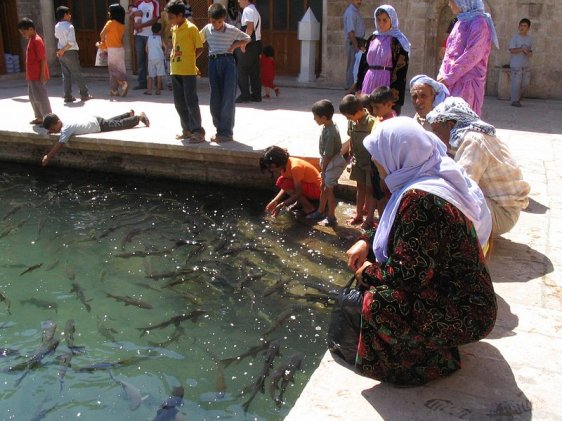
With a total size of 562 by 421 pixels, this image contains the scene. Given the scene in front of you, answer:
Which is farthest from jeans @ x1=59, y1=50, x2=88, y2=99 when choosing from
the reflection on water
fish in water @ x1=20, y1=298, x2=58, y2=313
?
fish in water @ x1=20, y1=298, x2=58, y2=313

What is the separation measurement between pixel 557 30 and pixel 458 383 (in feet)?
35.5

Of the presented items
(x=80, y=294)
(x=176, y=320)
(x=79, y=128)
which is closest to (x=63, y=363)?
(x=176, y=320)

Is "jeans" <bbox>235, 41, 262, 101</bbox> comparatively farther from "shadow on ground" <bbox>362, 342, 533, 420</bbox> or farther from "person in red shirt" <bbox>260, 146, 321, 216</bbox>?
"shadow on ground" <bbox>362, 342, 533, 420</bbox>

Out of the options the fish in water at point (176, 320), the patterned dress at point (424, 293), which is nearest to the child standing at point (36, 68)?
the fish in water at point (176, 320)

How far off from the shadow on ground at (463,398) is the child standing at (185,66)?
228 inches

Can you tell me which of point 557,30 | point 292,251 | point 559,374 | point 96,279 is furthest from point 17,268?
point 557,30

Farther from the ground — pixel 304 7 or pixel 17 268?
pixel 304 7

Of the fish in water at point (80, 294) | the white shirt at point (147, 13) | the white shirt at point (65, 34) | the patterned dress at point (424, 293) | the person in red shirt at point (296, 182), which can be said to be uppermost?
the white shirt at point (147, 13)

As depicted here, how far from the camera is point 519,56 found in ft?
37.9

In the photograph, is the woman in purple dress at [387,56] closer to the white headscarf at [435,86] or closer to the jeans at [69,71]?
the white headscarf at [435,86]

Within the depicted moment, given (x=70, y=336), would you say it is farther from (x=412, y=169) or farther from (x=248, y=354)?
(x=412, y=169)

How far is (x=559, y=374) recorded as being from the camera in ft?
10.7

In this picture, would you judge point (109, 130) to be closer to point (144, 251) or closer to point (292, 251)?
point (144, 251)

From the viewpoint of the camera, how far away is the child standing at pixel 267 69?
12.2m
